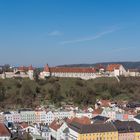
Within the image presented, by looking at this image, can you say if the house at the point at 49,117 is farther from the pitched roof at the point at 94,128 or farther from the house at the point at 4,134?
the house at the point at 4,134

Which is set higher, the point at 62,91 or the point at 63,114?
the point at 62,91

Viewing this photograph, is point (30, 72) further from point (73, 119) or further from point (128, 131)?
point (128, 131)

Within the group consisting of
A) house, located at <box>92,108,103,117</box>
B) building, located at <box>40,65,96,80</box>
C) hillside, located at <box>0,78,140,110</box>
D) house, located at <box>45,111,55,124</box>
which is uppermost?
building, located at <box>40,65,96,80</box>

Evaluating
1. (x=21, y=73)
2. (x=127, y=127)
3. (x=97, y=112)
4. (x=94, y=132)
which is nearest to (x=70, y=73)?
(x=21, y=73)

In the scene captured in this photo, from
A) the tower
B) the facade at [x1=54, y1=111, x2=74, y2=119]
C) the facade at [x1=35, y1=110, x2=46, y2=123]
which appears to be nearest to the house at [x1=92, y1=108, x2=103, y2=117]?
the facade at [x1=54, y1=111, x2=74, y2=119]

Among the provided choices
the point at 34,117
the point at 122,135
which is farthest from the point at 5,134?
the point at 34,117

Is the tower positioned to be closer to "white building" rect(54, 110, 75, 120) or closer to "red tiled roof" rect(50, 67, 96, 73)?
"red tiled roof" rect(50, 67, 96, 73)

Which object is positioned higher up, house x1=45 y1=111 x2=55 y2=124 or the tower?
the tower

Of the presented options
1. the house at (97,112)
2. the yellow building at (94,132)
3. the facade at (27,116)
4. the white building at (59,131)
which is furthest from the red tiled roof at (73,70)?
the yellow building at (94,132)
